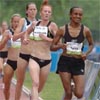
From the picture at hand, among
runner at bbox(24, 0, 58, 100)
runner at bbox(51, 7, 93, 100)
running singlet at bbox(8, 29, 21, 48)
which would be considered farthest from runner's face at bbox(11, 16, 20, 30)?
runner at bbox(51, 7, 93, 100)

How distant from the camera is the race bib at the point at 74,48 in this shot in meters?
11.1

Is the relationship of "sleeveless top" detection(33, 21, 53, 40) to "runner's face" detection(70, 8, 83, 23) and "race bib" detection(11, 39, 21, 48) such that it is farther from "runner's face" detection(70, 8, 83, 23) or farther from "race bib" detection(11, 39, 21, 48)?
"race bib" detection(11, 39, 21, 48)

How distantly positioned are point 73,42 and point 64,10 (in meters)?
31.4

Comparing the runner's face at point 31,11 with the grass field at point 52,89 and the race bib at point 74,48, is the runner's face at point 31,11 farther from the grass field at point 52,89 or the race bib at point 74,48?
the grass field at point 52,89

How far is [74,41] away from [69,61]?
1.21ft

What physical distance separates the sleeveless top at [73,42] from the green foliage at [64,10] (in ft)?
90.3

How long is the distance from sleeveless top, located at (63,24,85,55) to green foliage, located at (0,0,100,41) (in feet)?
90.3

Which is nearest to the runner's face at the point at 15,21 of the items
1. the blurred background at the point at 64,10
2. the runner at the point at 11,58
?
the runner at the point at 11,58

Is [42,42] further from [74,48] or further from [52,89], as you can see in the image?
[52,89]

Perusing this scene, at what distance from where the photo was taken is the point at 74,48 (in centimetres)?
1117

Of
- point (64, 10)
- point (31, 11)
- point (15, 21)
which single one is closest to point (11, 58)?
point (15, 21)

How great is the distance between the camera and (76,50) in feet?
36.8

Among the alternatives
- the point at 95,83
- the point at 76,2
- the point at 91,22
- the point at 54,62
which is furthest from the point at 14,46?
the point at 91,22

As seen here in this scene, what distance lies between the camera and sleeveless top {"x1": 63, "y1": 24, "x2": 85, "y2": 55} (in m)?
11.1
